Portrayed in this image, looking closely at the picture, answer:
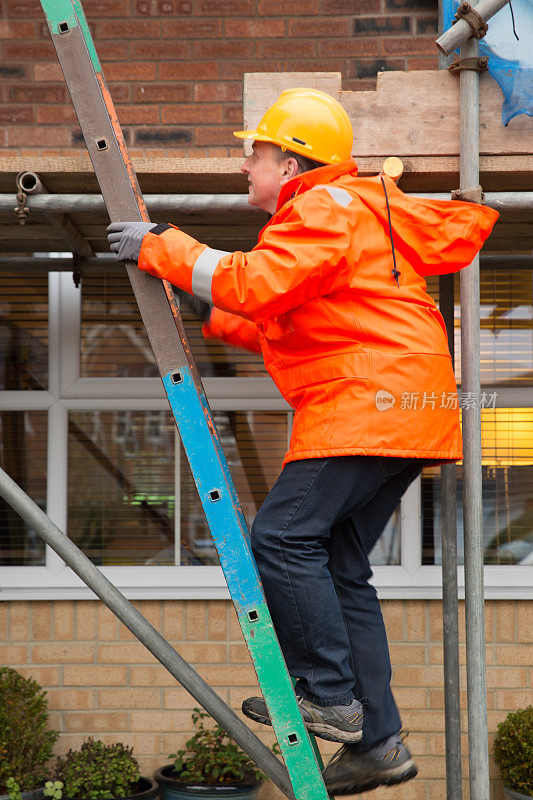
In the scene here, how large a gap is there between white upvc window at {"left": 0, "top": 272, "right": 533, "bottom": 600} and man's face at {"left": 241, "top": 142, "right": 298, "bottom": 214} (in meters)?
2.01

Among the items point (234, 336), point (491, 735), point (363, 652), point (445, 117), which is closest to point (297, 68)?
point (445, 117)

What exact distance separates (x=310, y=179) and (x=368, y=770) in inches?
64.6

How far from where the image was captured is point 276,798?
4531mm

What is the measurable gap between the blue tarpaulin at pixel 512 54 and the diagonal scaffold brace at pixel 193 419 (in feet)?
4.16

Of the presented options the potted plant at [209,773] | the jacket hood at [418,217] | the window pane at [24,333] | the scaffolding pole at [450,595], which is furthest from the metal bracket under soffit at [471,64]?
the potted plant at [209,773]

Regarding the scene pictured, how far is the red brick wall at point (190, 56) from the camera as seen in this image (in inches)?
183

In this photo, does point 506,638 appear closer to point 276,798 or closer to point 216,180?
point 276,798

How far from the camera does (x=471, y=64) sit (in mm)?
3037

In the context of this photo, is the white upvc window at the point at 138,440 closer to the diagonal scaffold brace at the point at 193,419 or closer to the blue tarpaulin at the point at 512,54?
the blue tarpaulin at the point at 512,54

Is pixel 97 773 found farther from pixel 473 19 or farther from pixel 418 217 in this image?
pixel 473 19

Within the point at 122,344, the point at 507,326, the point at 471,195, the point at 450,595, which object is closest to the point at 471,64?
the point at 471,195

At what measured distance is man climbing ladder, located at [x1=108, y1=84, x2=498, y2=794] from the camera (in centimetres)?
241

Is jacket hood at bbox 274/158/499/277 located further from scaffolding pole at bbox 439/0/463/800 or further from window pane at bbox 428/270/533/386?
window pane at bbox 428/270/533/386

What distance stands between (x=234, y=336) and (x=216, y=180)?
20.2 inches
